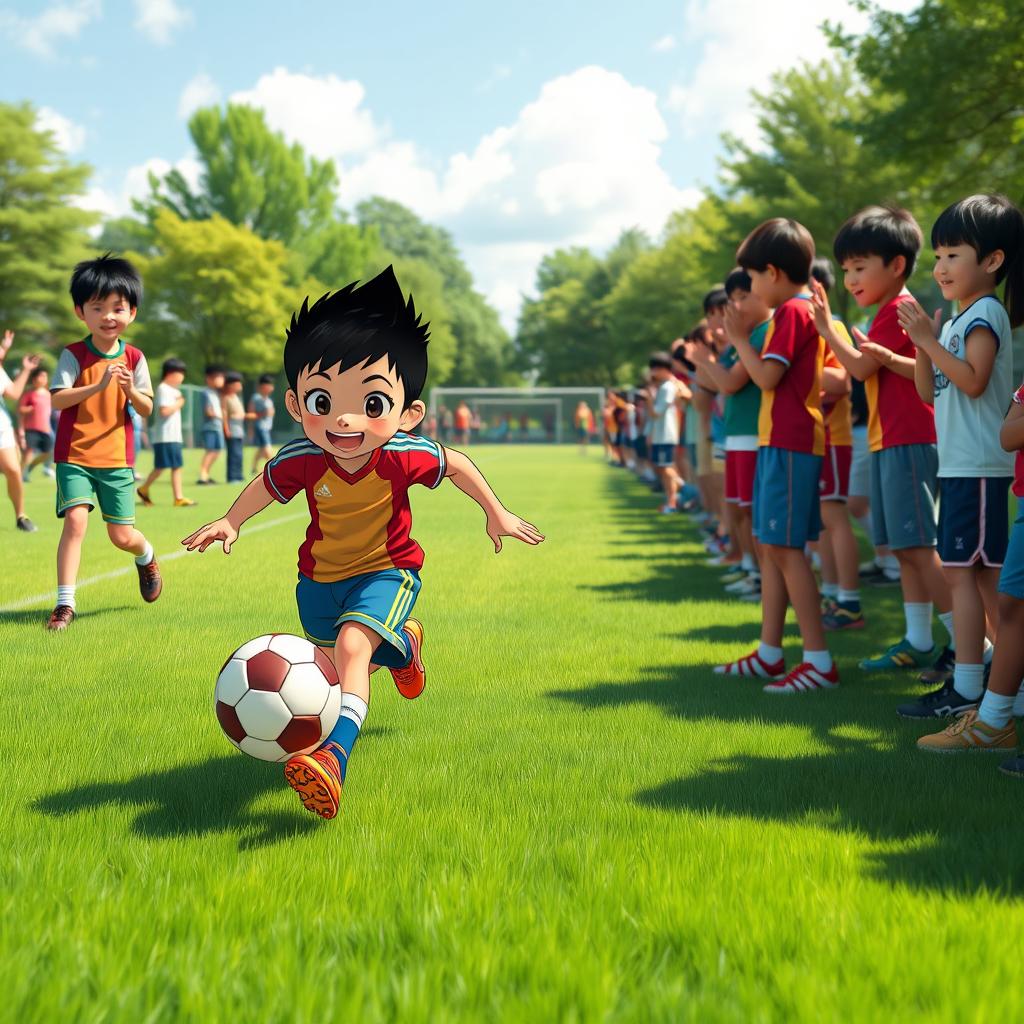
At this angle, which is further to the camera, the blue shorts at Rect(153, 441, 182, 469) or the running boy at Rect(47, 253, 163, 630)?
the blue shorts at Rect(153, 441, 182, 469)

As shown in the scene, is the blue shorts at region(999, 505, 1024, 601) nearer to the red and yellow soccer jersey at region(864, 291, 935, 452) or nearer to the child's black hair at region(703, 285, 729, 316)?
the red and yellow soccer jersey at region(864, 291, 935, 452)

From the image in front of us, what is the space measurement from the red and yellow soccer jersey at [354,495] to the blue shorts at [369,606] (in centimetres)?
4

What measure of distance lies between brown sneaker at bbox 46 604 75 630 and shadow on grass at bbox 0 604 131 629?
7cm

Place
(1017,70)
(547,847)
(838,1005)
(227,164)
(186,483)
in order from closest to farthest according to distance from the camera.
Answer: (838,1005) → (547,847) → (1017,70) → (186,483) → (227,164)

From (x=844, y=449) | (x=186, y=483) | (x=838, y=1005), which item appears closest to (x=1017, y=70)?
(x=844, y=449)

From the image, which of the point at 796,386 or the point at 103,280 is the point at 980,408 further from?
the point at 103,280

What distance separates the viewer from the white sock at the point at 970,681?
4848 millimetres

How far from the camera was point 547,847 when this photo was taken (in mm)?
3238

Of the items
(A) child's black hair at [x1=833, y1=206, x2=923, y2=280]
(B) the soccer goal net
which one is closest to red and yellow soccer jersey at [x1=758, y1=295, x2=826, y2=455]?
(A) child's black hair at [x1=833, y1=206, x2=923, y2=280]

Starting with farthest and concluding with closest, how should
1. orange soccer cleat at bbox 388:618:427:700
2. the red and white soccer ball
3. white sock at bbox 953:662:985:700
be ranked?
white sock at bbox 953:662:985:700, orange soccer cleat at bbox 388:618:427:700, the red and white soccer ball

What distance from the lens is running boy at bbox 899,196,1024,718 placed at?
462 centimetres

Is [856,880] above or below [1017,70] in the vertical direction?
below

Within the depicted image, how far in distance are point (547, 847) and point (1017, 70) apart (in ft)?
61.4

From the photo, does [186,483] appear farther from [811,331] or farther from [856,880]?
[856,880]
